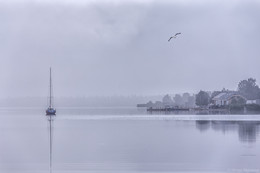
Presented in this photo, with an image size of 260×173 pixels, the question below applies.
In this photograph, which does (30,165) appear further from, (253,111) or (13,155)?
(253,111)

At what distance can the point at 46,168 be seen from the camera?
970 inches

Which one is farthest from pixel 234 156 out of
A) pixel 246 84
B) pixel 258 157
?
pixel 246 84

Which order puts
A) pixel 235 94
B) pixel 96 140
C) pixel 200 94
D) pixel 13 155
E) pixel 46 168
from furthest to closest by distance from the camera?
pixel 200 94
pixel 235 94
pixel 96 140
pixel 13 155
pixel 46 168

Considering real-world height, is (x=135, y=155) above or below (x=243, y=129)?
below

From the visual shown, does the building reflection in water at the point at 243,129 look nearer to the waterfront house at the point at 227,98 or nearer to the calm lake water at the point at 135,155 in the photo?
the calm lake water at the point at 135,155

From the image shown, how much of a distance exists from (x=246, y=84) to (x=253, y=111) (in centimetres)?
3748

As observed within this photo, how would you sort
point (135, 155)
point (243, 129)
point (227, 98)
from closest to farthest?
point (135, 155) → point (243, 129) → point (227, 98)

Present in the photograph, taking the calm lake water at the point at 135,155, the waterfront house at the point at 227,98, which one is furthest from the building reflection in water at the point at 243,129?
the waterfront house at the point at 227,98

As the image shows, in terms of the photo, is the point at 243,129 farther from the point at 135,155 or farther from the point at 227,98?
the point at 227,98

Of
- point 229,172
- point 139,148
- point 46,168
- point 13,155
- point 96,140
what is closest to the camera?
point 229,172

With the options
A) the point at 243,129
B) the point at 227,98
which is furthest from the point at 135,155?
the point at 227,98

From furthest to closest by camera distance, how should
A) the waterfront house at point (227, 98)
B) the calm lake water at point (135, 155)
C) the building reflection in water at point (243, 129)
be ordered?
the waterfront house at point (227, 98)
the building reflection in water at point (243, 129)
the calm lake water at point (135, 155)

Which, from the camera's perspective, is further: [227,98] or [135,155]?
[227,98]

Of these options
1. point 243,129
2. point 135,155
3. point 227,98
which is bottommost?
point 135,155
